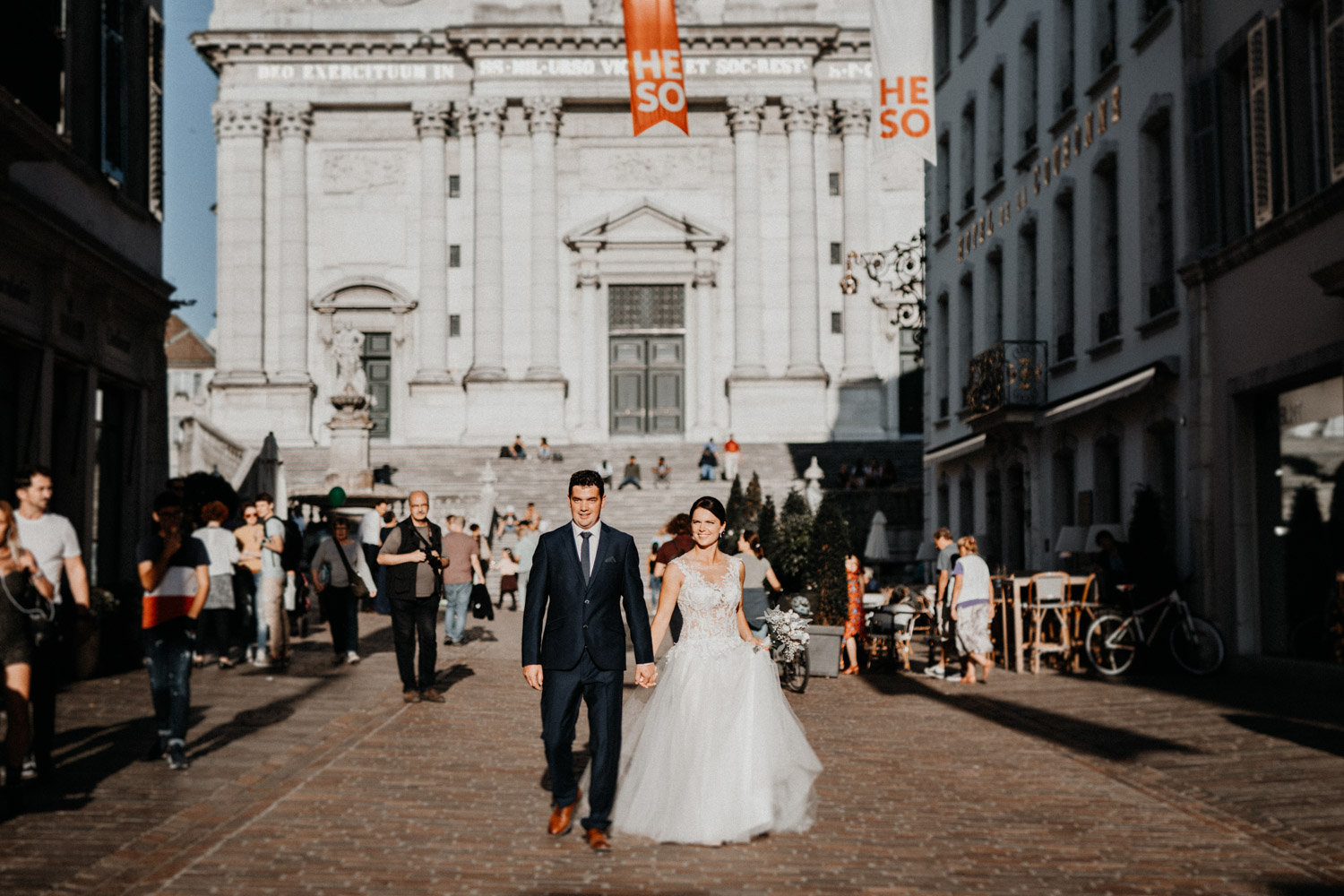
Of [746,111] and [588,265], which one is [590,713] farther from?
[746,111]

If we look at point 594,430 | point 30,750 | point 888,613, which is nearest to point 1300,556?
point 888,613

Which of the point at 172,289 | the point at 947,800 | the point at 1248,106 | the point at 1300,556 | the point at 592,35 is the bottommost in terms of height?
the point at 947,800

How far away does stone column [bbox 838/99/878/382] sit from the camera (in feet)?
164

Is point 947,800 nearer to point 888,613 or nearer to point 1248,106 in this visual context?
point 888,613

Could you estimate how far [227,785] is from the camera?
9758 millimetres

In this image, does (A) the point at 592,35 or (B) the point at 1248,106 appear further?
(A) the point at 592,35

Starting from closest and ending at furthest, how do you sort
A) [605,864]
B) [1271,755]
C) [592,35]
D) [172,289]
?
[605,864] → [1271,755] → [172,289] → [592,35]

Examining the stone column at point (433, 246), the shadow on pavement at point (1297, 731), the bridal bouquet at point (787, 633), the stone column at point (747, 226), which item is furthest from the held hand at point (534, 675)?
the stone column at point (433, 246)

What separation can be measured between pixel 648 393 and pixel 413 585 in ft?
121

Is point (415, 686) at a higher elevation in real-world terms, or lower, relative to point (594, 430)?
lower

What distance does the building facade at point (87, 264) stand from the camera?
16156mm

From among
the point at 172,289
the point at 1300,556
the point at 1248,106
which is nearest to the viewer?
the point at 1300,556

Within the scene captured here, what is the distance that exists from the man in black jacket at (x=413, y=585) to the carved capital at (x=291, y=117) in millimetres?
38932

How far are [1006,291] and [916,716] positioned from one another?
48.7 ft
